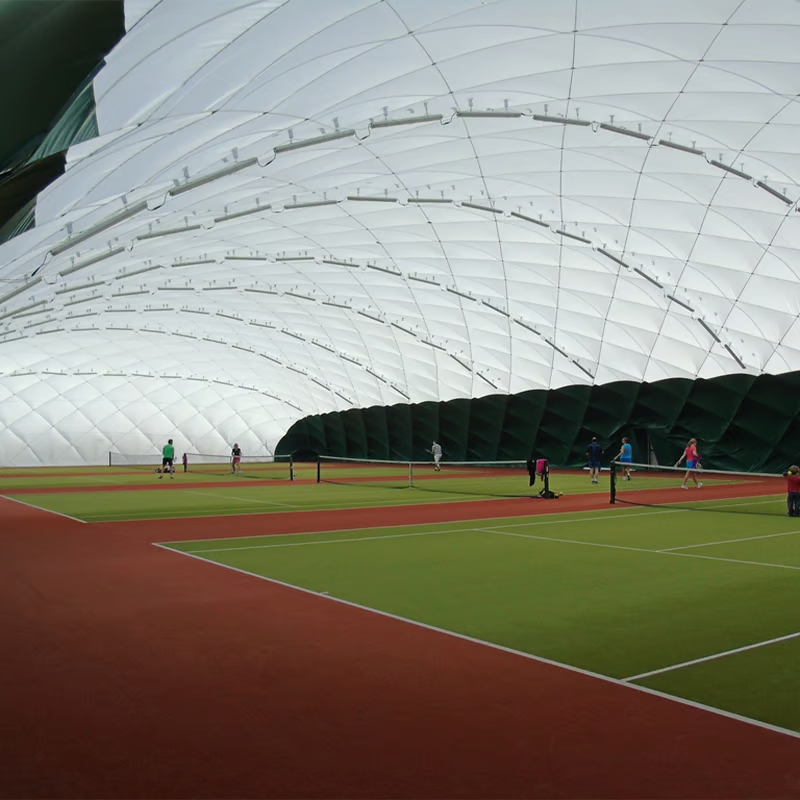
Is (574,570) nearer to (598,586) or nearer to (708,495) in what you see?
(598,586)

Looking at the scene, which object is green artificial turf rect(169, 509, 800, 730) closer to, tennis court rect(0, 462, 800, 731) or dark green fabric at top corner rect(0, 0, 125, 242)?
tennis court rect(0, 462, 800, 731)

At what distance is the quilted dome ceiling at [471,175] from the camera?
17.3 metres

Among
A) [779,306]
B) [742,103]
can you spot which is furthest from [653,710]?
[779,306]

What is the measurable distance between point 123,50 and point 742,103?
16213 millimetres

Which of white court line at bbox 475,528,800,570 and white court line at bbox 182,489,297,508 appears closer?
white court line at bbox 475,528,800,570

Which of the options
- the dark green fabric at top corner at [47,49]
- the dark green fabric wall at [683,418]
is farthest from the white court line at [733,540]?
the dark green fabric wall at [683,418]

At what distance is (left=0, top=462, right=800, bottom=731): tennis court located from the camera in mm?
6715

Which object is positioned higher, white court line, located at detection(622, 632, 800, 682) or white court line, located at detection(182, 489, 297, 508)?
white court line, located at detection(182, 489, 297, 508)

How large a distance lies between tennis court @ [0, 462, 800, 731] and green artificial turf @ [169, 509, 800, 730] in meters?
0.02

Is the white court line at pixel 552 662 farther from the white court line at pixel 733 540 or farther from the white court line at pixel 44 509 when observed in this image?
the white court line at pixel 44 509

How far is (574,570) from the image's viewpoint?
A: 1144cm

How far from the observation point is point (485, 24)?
17.9 metres

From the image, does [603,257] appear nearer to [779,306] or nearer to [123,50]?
[779,306]

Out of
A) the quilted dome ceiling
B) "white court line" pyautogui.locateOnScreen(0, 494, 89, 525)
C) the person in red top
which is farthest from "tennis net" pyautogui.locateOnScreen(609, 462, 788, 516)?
"white court line" pyautogui.locateOnScreen(0, 494, 89, 525)
